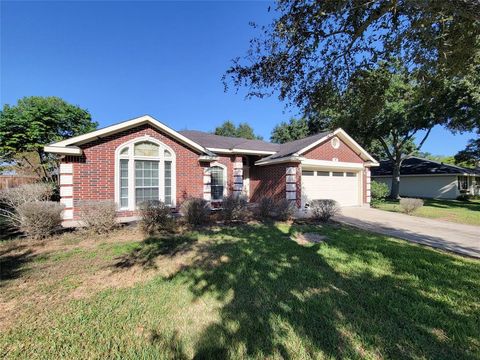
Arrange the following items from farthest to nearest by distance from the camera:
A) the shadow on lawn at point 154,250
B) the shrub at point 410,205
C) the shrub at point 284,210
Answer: the shrub at point 410,205, the shrub at point 284,210, the shadow on lawn at point 154,250

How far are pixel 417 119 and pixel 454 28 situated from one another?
740 inches

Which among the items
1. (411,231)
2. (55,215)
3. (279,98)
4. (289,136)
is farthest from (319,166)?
(289,136)

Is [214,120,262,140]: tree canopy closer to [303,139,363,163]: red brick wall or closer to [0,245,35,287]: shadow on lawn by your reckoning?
[303,139,363,163]: red brick wall

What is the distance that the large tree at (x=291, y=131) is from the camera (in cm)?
3847

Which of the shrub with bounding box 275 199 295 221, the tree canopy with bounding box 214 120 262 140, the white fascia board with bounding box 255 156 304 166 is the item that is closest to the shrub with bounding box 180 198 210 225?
the shrub with bounding box 275 199 295 221

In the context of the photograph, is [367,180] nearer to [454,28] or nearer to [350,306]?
[454,28]

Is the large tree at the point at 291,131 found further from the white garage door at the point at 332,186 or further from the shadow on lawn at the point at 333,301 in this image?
the shadow on lawn at the point at 333,301

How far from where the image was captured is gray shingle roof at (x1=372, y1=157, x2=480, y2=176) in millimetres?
27809

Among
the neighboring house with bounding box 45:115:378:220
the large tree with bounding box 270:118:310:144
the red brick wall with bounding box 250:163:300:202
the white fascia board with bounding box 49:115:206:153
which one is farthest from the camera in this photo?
the large tree with bounding box 270:118:310:144

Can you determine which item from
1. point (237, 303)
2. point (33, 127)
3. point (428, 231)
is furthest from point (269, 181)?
point (33, 127)

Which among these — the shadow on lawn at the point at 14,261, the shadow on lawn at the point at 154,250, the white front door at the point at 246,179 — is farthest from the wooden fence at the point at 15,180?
the shadow on lawn at the point at 154,250

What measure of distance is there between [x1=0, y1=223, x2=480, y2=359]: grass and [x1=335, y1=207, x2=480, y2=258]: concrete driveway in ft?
4.94

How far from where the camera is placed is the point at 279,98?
7219 millimetres

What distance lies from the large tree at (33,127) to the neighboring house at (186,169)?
13006 mm
